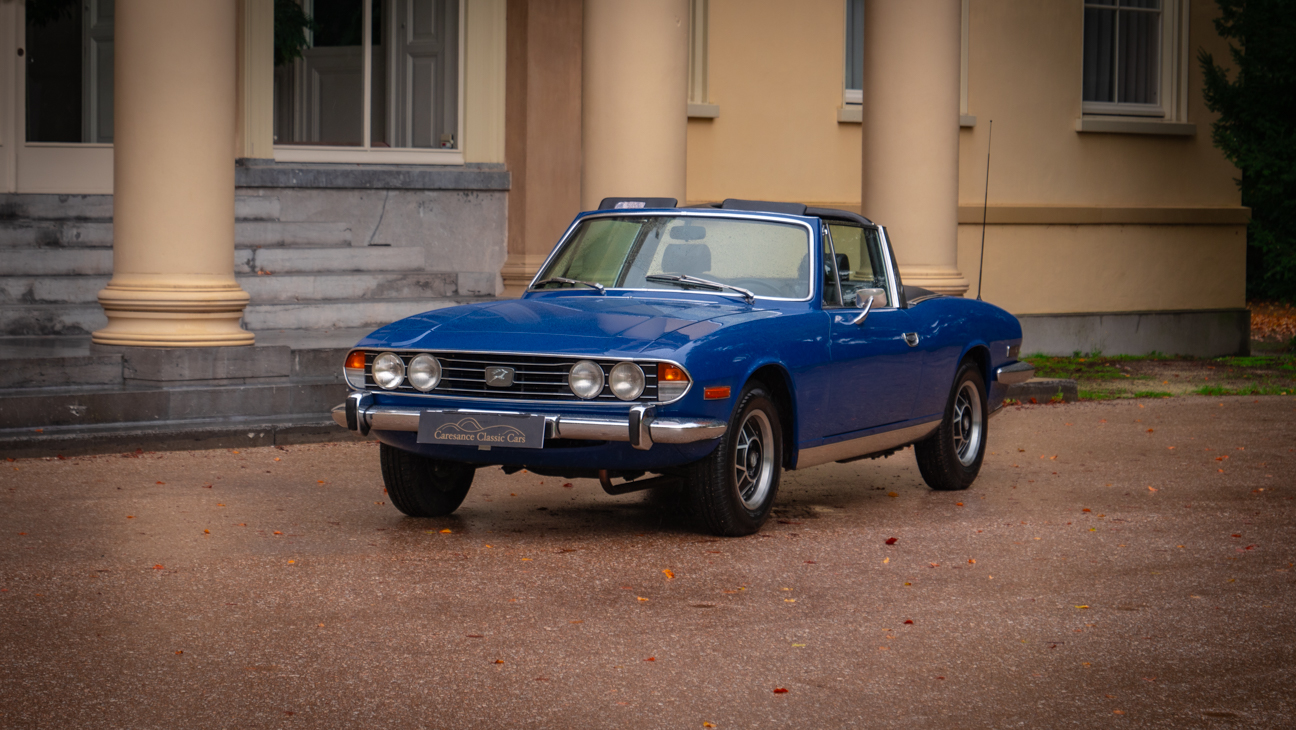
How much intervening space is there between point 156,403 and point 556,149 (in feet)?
21.5

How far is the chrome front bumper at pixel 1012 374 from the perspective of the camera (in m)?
9.45

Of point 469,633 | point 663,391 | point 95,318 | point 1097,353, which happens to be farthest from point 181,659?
point 1097,353

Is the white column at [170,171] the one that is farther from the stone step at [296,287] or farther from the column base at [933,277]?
the column base at [933,277]

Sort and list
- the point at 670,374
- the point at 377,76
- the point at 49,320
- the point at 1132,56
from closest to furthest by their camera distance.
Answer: the point at 670,374
the point at 49,320
the point at 377,76
the point at 1132,56

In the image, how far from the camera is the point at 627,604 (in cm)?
578

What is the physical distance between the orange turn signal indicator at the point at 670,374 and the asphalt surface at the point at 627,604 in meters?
0.75

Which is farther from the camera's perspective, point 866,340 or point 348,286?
point 348,286

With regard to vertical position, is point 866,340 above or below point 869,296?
below

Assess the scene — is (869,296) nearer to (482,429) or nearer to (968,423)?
(968,423)

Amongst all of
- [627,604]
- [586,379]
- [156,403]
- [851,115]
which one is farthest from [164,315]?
[851,115]

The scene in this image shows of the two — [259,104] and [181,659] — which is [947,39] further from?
[181,659]

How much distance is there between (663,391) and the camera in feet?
21.9

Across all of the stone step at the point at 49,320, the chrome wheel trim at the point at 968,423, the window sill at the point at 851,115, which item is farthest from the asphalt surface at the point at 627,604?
the window sill at the point at 851,115

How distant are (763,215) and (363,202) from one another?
7.97m
